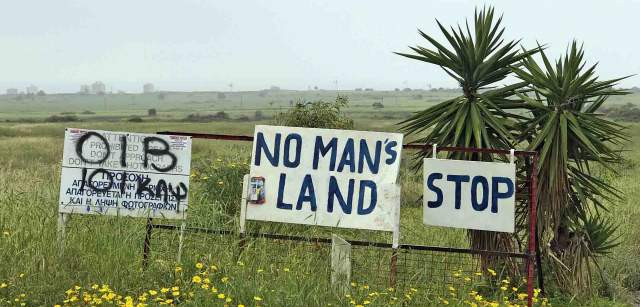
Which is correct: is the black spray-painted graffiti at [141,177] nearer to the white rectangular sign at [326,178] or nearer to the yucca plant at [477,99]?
the white rectangular sign at [326,178]

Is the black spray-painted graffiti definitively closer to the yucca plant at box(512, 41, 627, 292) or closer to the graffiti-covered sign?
the graffiti-covered sign

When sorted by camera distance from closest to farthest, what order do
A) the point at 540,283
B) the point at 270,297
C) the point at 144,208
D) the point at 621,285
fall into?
the point at 270,297
the point at 144,208
the point at 540,283
the point at 621,285

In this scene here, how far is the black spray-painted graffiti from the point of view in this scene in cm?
655

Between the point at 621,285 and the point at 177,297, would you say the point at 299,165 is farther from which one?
the point at 621,285

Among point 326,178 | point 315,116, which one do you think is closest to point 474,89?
point 326,178

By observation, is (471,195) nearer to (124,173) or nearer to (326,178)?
(326,178)

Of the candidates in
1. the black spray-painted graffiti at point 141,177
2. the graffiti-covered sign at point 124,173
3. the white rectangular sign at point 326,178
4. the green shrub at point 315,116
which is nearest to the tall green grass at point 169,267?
the graffiti-covered sign at point 124,173

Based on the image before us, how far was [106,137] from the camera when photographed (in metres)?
6.57

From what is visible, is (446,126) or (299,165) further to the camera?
(446,126)

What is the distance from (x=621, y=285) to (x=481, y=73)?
144 inches

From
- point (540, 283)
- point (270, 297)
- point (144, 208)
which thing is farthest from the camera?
point (540, 283)

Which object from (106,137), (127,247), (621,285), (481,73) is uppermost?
(481,73)

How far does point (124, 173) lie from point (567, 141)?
5.02 m

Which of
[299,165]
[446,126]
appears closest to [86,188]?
[299,165]
